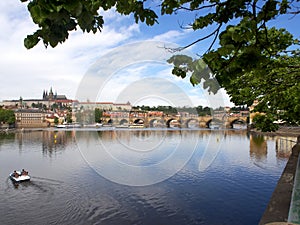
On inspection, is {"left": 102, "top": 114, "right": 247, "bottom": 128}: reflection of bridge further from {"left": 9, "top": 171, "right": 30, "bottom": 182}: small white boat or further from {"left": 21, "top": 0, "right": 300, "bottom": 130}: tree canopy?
{"left": 21, "top": 0, "right": 300, "bottom": 130}: tree canopy

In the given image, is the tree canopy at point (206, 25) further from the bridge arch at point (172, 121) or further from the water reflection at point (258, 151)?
the bridge arch at point (172, 121)

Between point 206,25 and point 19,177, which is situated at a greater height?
point 206,25

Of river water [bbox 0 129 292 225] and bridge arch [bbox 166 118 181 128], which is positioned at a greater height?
bridge arch [bbox 166 118 181 128]

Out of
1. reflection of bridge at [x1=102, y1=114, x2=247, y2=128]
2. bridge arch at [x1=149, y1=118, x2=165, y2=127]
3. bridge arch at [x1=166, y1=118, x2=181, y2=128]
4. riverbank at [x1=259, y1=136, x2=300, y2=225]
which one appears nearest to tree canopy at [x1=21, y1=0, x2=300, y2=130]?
riverbank at [x1=259, y1=136, x2=300, y2=225]

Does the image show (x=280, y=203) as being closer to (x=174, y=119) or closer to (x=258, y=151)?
(x=258, y=151)

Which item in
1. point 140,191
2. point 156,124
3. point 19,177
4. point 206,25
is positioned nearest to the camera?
point 206,25

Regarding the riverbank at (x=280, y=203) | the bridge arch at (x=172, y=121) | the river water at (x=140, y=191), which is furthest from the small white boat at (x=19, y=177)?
the bridge arch at (x=172, y=121)

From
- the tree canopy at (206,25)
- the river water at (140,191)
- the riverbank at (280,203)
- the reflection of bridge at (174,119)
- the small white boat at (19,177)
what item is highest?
the tree canopy at (206,25)

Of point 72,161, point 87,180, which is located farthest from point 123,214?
point 72,161

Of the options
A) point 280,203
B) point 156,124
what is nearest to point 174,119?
point 156,124

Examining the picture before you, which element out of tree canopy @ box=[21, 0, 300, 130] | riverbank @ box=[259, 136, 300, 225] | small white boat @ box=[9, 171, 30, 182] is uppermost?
tree canopy @ box=[21, 0, 300, 130]

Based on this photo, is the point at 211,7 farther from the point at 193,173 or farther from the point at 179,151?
the point at 179,151

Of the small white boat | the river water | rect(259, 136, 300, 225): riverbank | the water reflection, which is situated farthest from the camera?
the water reflection

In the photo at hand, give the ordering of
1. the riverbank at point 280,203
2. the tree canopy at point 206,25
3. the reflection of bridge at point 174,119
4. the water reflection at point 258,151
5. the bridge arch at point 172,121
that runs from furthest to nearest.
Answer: the bridge arch at point 172,121 → the reflection of bridge at point 174,119 → the water reflection at point 258,151 → the riverbank at point 280,203 → the tree canopy at point 206,25
